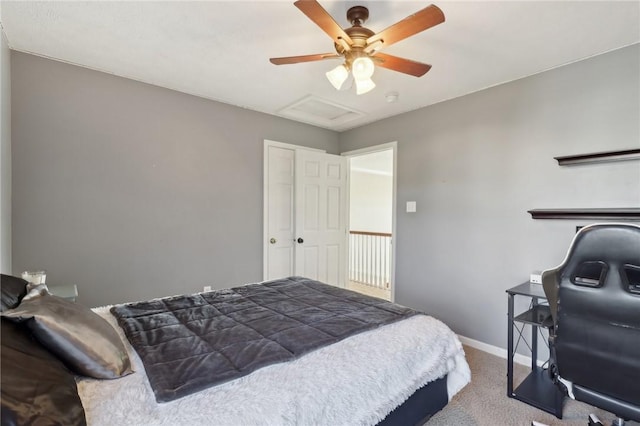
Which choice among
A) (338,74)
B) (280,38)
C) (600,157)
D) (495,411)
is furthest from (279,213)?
(600,157)

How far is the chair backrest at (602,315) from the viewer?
123 cm

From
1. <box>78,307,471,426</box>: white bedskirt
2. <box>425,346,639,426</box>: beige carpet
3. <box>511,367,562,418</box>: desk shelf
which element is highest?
<box>78,307,471,426</box>: white bedskirt

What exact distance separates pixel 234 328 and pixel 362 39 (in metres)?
1.73

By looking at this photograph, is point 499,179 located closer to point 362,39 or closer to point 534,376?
point 534,376

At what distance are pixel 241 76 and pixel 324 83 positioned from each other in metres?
0.75

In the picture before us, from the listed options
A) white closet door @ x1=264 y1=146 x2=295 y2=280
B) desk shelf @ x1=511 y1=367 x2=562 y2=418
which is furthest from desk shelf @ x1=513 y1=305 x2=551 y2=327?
white closet door @ x1=264 y1=146 x2=295 y2=280

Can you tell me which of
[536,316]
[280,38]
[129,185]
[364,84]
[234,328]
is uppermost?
[280,38]

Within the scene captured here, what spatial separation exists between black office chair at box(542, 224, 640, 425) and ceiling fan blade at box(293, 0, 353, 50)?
150 centimetres

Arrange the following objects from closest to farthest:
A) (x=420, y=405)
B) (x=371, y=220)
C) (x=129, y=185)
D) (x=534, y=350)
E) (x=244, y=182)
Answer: (x=420, y=405) → (x=534, y=350) → (x=129, y=185) → (x=244, y=182) → (x=371, y=220)

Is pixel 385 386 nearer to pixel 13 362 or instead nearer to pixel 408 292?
pixel 13 362

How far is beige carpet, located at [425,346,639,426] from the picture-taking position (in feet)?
6.19

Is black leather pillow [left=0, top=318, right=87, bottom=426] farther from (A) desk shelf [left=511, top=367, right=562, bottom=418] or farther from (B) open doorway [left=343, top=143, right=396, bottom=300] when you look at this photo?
(B) open doorway [left=343, top=143, right=396, bottom=300]

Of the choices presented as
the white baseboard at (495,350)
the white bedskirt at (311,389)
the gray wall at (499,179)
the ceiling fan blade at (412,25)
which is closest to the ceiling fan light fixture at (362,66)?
the ceiling fan blade at (412,25)

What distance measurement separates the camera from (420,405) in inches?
63.4
